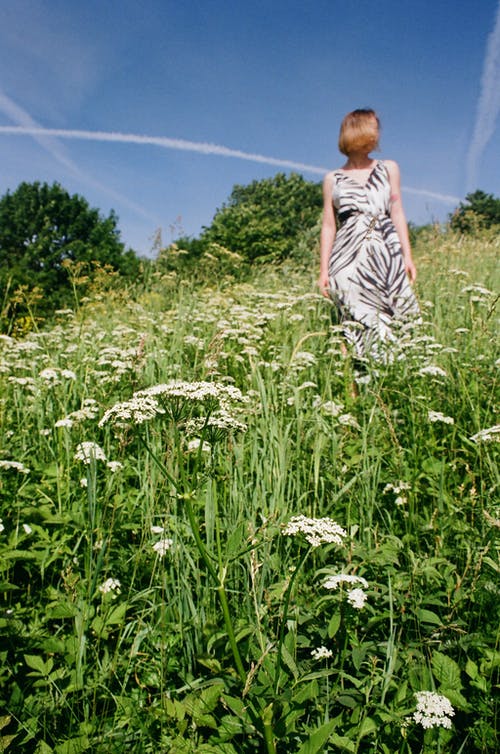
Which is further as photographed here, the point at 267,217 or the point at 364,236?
the point at 267,217

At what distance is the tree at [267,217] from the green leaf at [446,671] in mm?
14025

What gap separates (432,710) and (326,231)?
4830 millimetres

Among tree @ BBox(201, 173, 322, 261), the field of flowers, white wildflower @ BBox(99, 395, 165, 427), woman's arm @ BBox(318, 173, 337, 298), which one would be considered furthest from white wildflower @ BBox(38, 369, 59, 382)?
tree @ BBox(201, 173, 322, 261)

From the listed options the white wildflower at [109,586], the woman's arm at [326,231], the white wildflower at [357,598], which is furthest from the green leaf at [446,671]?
the woman's arm at [326,231]

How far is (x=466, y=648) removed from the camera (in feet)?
4.83

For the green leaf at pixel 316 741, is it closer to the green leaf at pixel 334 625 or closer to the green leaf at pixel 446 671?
the green leaf at pixel 334 625

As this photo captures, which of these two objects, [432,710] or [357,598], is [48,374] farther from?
[432,710]

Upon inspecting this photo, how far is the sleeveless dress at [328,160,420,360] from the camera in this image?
194 inches

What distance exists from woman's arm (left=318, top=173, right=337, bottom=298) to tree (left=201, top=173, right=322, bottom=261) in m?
9.51

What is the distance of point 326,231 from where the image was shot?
5367mm

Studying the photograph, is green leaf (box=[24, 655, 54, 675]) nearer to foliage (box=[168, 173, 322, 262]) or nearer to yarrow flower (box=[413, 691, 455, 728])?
yarrow flower (box=[413, 691, 455, 728])

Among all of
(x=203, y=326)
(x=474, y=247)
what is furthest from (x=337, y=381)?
(x=474, y=247)

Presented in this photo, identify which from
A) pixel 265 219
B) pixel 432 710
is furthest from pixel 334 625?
pixel 265 219

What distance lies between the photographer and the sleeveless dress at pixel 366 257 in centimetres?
492
